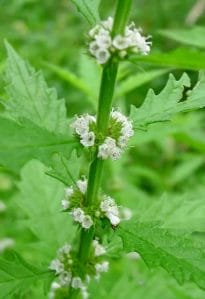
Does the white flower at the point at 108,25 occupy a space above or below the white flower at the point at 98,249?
above

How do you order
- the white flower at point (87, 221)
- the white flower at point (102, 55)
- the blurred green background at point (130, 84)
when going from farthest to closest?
1. the blurred green background at point (130, 84)
2. the white flower at point (87, 221)
3. the white flower at point (102, 55)

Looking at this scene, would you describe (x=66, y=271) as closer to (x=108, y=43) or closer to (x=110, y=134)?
(x=110, y=134)

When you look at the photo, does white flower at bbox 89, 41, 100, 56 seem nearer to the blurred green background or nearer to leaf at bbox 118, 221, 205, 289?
leaf at bbox 118, 221, 205, 289

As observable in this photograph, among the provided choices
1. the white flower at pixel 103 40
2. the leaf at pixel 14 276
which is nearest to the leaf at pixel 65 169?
the leaf at pixel 14 276

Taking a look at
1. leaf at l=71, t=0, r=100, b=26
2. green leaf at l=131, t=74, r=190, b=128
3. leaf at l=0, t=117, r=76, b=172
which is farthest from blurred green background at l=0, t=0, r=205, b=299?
leaf at l=71, t=0, r=100, b=26

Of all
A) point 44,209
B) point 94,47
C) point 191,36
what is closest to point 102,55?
point 94,47

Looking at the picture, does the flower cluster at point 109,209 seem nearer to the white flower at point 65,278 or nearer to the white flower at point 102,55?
the white flower at point 65,278
